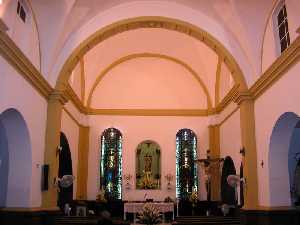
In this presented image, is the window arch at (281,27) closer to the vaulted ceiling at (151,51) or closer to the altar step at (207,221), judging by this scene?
the vaulted ceiling at (151,51)

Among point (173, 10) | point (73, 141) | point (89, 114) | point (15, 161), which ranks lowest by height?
point (15, 161)

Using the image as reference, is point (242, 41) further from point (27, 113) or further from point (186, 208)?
point (186, 208)

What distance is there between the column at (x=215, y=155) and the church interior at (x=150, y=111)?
0.17 ft

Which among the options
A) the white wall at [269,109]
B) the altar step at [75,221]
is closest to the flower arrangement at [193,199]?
the altar step at [75,221]

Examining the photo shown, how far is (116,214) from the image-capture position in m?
18.1

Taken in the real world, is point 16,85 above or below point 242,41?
below

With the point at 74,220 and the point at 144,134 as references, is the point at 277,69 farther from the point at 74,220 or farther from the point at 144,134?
the point at 144,134

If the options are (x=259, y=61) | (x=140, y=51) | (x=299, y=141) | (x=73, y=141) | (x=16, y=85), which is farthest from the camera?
(x=140, y=51)

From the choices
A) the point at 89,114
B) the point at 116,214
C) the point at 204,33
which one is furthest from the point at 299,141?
the point at 89,114

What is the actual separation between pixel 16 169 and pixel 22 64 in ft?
9.82

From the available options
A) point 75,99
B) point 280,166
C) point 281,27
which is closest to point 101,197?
point 75,99

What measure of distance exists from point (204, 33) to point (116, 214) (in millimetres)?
8895

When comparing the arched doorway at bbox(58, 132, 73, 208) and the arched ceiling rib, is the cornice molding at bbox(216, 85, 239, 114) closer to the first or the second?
the arched ceiling rib

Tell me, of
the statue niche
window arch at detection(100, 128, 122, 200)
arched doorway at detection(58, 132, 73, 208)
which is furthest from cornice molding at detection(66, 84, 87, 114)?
the statue niche
